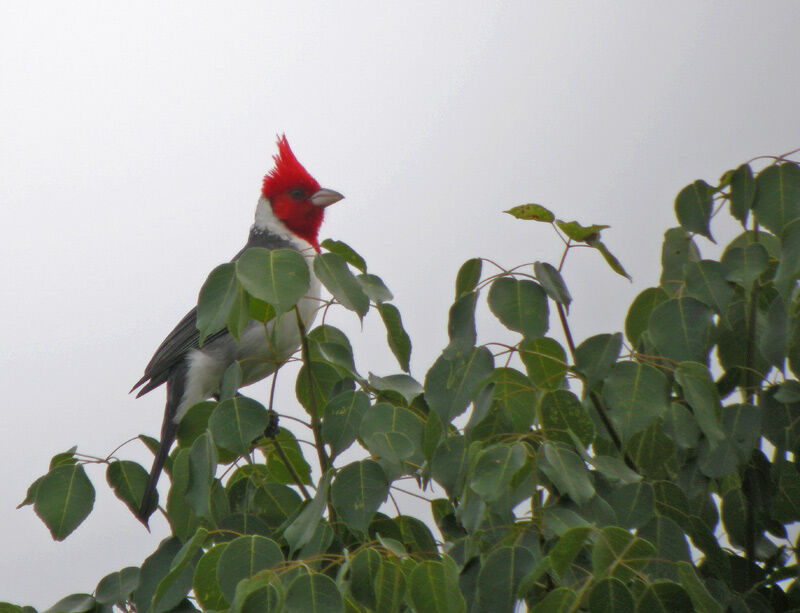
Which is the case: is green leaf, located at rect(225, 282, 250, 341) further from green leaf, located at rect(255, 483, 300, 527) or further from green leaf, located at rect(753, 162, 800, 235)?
green leaf, located at rect(753, 162, 800, 235)

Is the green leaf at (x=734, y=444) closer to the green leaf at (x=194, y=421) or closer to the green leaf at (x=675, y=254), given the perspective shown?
the green leaf at (x=675, y=254)

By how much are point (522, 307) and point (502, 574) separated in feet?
1.71

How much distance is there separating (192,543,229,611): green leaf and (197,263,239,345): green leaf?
0.42m

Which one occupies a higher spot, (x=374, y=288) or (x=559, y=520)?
(x=374, y=288)

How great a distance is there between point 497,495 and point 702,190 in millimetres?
1001

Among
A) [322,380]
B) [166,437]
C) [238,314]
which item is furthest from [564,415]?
[166,437]

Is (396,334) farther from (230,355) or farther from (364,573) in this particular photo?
(230,355)

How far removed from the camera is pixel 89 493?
218 centimetres

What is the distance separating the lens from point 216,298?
1.87 m

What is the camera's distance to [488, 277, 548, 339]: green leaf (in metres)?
1.78

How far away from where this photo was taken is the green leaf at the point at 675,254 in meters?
2.31

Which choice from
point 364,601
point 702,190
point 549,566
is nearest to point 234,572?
point 364,601

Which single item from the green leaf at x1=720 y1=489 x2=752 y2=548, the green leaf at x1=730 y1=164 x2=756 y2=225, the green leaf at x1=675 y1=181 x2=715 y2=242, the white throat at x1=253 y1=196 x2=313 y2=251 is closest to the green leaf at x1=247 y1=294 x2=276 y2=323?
the green leaf at x1=675 y1=181 x2=715 y2=242

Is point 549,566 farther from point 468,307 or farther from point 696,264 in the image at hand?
point 696,264
